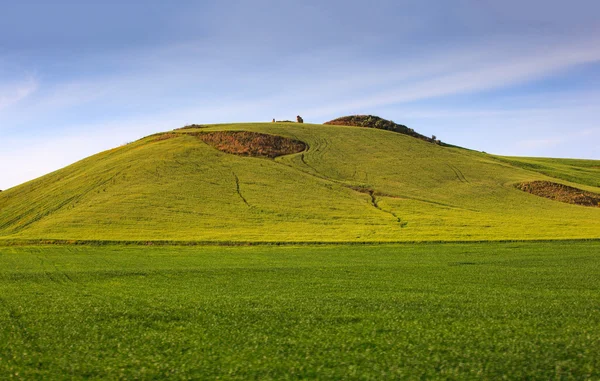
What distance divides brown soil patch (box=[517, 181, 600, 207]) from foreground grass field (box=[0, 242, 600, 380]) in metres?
38.2

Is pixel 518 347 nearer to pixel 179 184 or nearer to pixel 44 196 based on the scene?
pixel 179 184

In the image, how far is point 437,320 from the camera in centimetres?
1363

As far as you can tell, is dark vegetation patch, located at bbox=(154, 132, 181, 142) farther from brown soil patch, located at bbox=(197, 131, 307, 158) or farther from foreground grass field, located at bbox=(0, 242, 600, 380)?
foreground grass field, located at bbox=(0, 242, 600, 380)

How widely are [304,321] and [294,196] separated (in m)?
40.6

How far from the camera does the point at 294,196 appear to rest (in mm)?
54156

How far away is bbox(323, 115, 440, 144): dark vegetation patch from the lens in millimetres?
97838

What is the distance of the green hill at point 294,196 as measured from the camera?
1615 inches

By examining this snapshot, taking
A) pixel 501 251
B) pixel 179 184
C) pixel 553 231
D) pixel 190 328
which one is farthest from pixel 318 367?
pixel 179 184

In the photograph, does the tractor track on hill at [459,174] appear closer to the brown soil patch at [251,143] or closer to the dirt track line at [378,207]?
the dirt track line at [378,207]

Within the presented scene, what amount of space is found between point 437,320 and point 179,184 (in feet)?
153

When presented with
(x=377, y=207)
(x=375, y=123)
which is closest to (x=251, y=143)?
(x=377, y=207)

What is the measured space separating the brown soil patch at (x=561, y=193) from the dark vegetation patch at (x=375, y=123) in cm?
3267

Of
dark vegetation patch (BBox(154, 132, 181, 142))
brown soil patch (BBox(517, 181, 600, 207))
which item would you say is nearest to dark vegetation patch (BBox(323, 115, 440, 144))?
brown soil patch (BBox(517, 181, 600, 207))

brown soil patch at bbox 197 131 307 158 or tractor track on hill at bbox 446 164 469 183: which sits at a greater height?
brown soil patch at bbox 197 131 307 158
